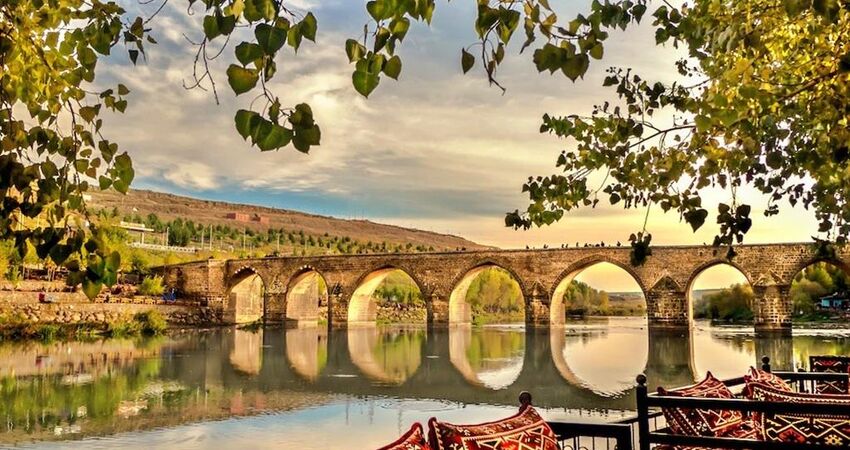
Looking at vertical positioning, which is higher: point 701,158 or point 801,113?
point 801,113

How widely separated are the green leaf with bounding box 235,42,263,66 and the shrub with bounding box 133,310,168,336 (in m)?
28.3

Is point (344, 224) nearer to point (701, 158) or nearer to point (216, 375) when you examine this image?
point (216, 375)

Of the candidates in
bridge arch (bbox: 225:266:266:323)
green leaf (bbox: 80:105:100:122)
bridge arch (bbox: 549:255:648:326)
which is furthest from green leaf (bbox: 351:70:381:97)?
bridge arch (bbox: 225:266:266:323)

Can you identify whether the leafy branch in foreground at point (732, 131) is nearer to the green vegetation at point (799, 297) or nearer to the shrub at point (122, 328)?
the shrub at point (122, 328)

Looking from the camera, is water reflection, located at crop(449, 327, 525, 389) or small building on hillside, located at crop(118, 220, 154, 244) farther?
small building on hillside, located at crop(118, 220, 154, 244)

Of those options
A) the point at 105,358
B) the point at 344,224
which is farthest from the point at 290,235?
the point at 105,358

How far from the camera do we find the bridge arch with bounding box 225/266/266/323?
120 feet

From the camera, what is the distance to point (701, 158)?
156 inches

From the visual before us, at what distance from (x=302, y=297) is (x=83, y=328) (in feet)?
41.3

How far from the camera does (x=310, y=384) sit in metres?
13.2

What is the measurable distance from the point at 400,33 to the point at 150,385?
1231 centimetres

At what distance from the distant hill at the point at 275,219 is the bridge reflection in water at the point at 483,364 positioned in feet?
261

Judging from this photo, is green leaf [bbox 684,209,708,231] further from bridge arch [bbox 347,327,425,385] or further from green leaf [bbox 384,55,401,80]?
bridge arch [bbox 347,327,425,385]

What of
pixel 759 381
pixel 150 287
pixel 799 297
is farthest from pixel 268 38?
pixel 799 297
